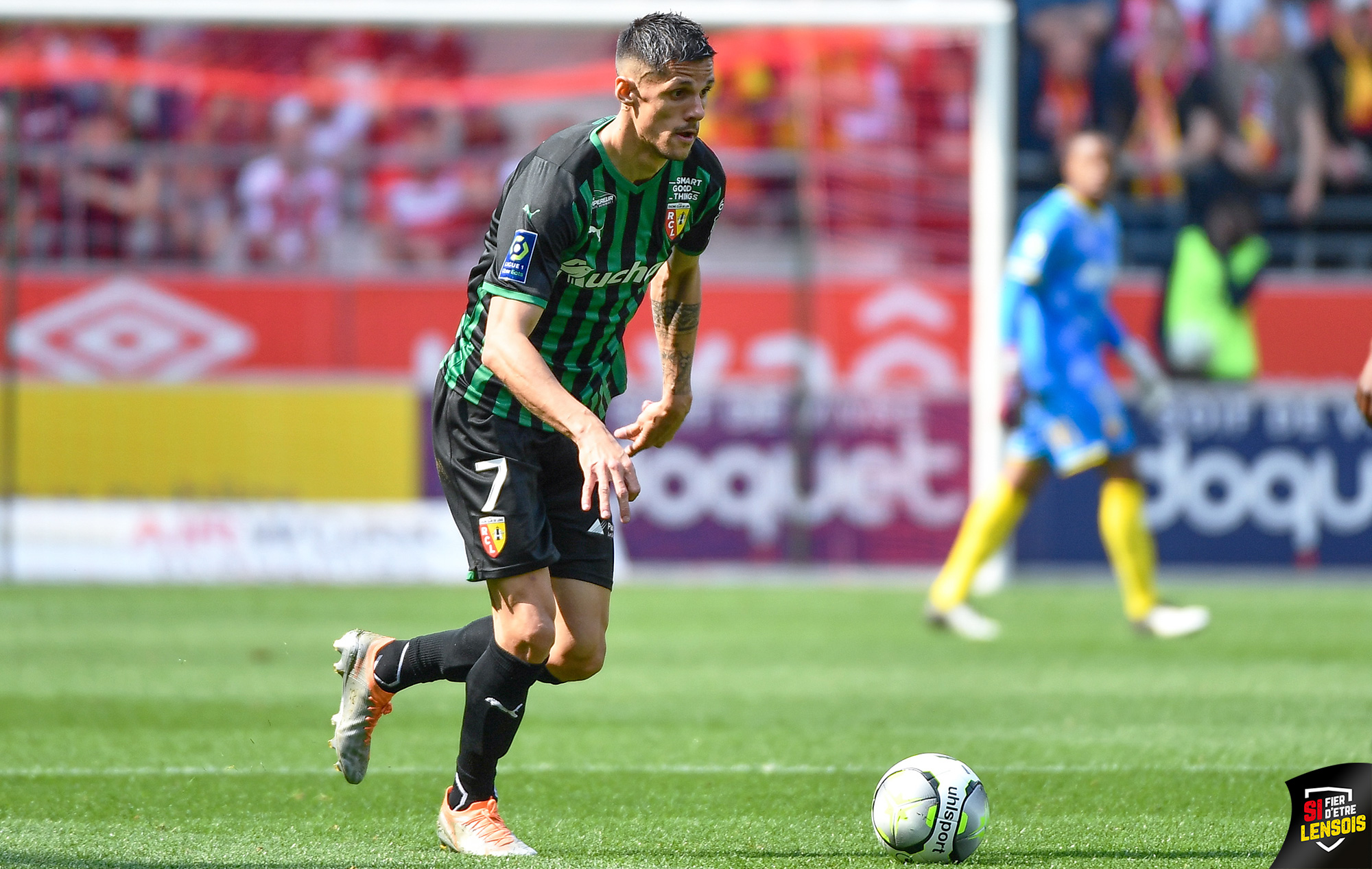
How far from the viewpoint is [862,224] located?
42.9 feet

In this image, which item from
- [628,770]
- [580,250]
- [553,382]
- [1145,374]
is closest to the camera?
[553,382]

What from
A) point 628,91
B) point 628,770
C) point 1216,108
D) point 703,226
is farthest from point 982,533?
point 1216,108

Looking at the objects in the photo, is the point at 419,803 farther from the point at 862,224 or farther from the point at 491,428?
the point at 862,224

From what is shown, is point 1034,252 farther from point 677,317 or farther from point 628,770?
point 677,317

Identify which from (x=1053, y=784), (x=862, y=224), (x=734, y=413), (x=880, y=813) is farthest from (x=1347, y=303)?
(x=880, y=813)

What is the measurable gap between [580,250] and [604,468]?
710mm

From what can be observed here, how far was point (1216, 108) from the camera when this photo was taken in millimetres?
14289

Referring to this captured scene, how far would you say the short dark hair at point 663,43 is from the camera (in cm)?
422

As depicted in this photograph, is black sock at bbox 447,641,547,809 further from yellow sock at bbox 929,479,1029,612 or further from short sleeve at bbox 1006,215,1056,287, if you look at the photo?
short sleeve at bbox 1006,215,1056,287

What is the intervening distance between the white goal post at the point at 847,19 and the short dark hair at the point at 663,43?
800cm

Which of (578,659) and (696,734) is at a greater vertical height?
(578,659)

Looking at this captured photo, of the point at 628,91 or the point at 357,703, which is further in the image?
the point at 357,703

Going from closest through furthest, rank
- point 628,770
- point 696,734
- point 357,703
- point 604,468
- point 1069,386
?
point 604,468 → point 357,703 → point 628,770 → point 696,734 → point 1069,386

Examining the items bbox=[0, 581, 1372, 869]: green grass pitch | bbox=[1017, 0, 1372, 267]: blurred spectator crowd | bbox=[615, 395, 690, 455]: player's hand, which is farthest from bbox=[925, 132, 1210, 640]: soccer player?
bbox=[1017, 0, 1372, 267]: blurred spectator crowd
